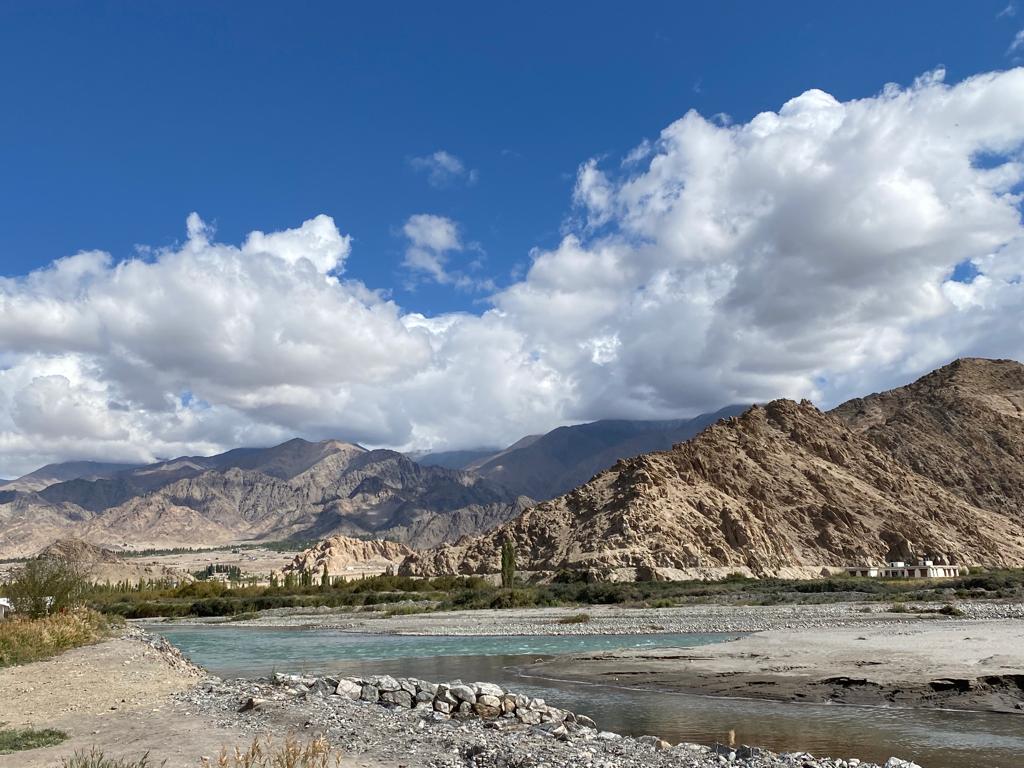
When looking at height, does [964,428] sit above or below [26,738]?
above

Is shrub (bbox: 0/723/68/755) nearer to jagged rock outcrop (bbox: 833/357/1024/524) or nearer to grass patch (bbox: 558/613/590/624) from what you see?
grass patch (bbox: 558/613/590/624)

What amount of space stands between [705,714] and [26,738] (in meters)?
15.1

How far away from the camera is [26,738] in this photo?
43.4 ft

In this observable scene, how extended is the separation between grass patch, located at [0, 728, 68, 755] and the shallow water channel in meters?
11.4

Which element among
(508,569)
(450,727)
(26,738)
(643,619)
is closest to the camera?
(26,738)

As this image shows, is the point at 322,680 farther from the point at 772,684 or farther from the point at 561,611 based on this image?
the point at 561,611

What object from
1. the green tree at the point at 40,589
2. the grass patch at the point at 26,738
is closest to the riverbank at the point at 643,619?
the green tree at the point at 40,589

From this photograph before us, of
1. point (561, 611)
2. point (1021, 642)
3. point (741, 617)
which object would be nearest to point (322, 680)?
point (1021, 642)

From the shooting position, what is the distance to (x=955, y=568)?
104 m

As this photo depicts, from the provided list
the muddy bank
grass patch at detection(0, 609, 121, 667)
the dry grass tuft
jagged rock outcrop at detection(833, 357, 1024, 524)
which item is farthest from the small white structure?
the dry grass tuft

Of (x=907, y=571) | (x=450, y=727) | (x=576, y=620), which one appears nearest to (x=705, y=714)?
(x=450, y=727)

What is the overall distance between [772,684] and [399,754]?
15.5 metres

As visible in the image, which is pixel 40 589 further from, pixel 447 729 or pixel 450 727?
pixel 447 729

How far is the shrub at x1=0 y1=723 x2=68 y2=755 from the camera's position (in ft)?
41.7
